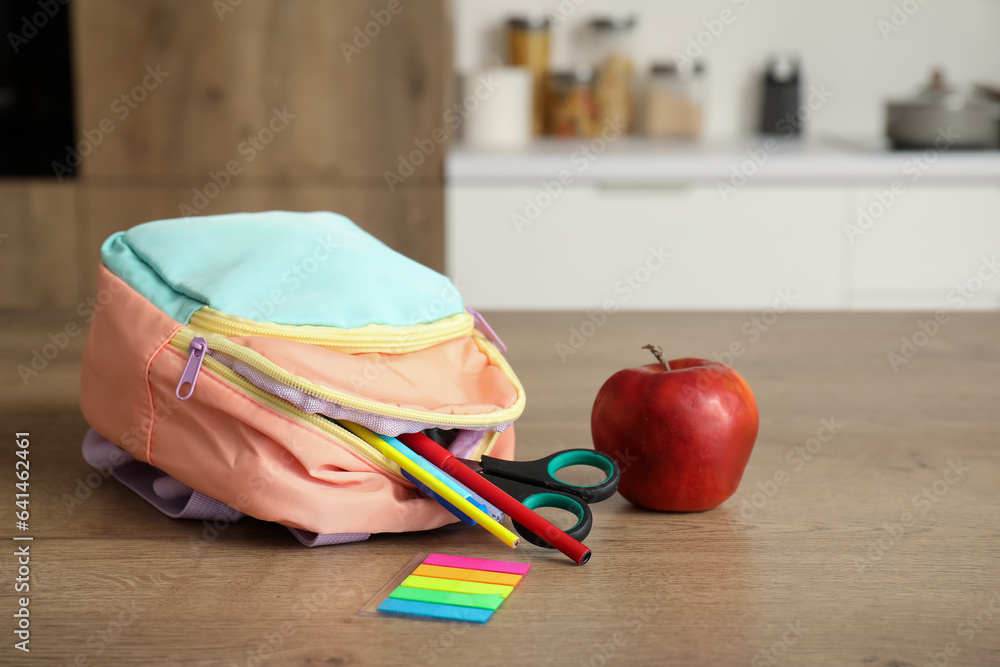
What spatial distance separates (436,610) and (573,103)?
2.25 metres

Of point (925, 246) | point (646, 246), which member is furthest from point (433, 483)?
point (925, 246)

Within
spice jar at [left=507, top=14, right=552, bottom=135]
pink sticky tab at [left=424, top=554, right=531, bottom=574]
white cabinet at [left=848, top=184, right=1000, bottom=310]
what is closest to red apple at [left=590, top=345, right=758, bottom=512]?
pink sticky tab at [left=424, top=554, right=531, bottom=574]

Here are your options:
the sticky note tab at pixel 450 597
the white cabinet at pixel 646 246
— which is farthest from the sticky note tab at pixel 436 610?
the white cabinet at pixel 646 246

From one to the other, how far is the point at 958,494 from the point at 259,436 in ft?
1.49

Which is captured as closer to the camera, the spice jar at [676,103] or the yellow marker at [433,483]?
the yellow marker at [433,483]

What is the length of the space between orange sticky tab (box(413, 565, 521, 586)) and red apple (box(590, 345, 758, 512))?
136 millimetres

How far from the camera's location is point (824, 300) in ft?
7.25

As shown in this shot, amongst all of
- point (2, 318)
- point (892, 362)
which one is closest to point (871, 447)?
point (892, 362)

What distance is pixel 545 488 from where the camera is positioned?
562mm

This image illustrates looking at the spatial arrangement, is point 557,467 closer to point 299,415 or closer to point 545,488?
point 545,488

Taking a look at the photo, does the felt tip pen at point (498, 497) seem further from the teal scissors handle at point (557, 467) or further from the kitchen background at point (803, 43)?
the kitchen background at point (803, 43)

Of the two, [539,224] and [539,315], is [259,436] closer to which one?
[539,315]

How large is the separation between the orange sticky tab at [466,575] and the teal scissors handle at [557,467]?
7cm

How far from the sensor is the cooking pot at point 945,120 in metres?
2.14
